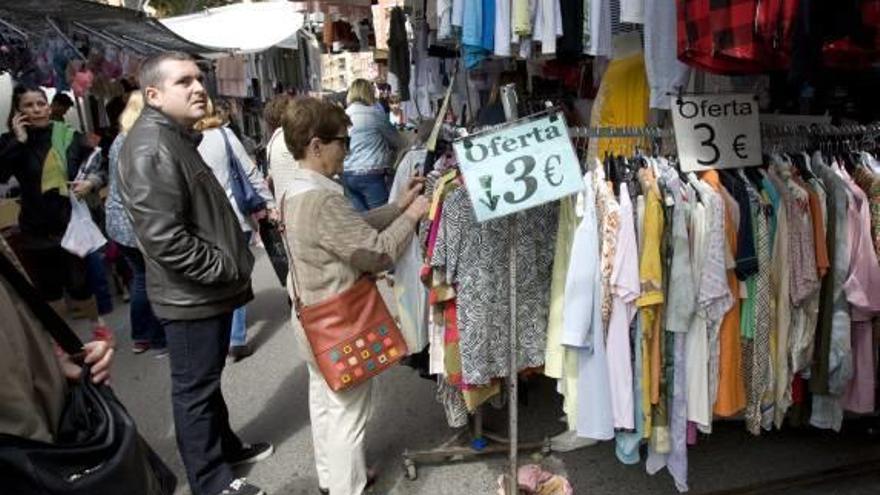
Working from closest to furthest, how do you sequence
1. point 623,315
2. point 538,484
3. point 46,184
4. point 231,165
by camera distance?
1. point 623,315
2. point 538,484
3. point 231,165
4. point 46,184

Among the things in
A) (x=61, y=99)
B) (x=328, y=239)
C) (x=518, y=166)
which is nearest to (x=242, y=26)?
(x=61, y=99)

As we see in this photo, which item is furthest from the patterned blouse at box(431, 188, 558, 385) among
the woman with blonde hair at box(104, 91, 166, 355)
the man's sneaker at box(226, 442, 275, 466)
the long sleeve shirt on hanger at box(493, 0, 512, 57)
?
the woman with blonde hair at box(104, 91, 166, 355)

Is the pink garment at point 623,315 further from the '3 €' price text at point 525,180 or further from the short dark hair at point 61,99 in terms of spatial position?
the short dark hair at point 61,99

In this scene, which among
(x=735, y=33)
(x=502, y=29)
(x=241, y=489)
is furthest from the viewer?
(x=502, y=29)

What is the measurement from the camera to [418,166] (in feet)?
11.7

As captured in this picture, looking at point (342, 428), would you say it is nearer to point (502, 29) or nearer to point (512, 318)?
point (512, 318)

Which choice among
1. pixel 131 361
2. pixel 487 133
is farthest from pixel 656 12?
pixel 131 361

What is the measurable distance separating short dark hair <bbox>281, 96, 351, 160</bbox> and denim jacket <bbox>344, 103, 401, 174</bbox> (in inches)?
141

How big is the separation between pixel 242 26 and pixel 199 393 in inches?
304

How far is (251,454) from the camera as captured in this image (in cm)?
335

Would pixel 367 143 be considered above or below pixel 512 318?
above

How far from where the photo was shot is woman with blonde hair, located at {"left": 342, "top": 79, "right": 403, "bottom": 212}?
6.17 m

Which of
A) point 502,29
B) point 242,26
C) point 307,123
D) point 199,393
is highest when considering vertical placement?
point 242,26

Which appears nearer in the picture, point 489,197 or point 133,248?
point 489,197
